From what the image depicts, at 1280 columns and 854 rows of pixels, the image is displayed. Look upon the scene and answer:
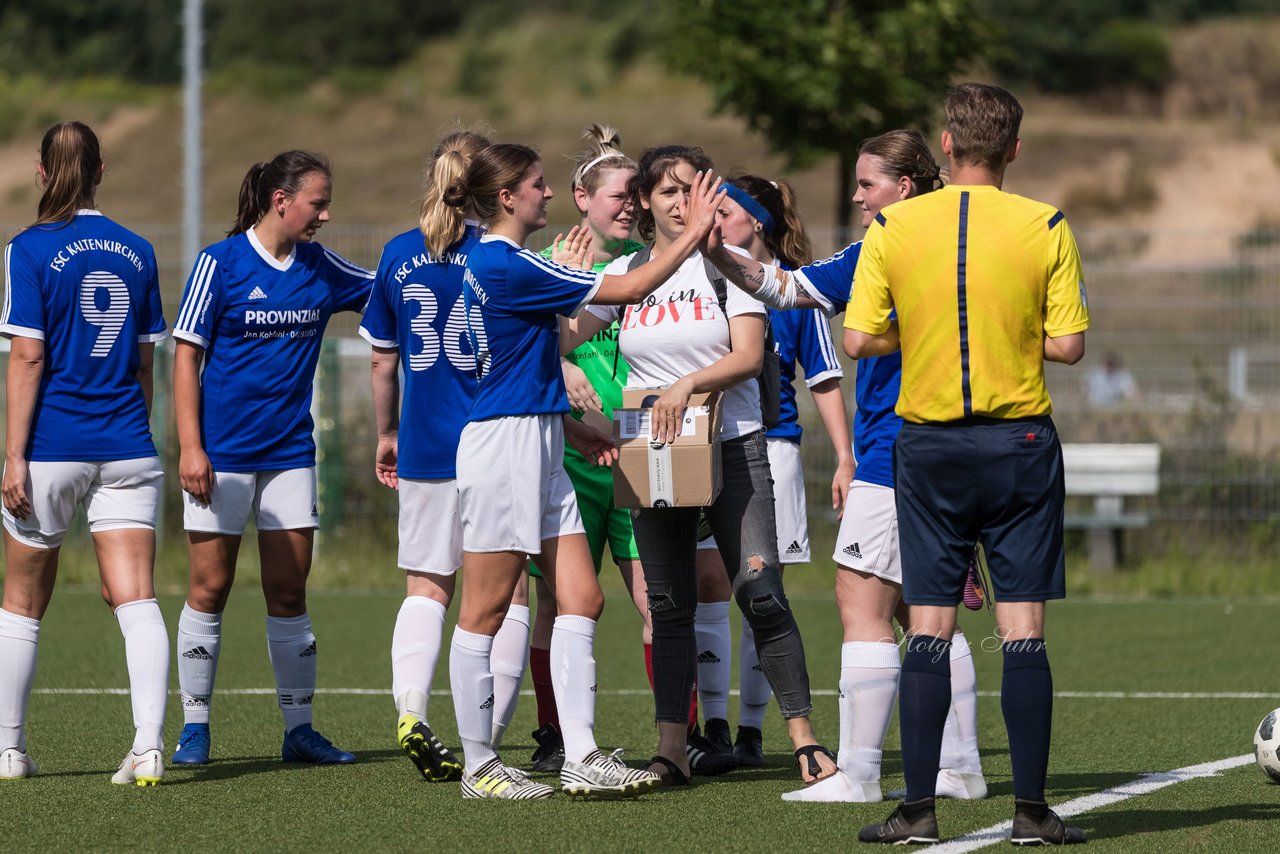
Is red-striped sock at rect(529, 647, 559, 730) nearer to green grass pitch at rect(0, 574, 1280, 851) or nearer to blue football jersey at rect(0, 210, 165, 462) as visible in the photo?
green grass pitch at rect(0, 574, 1280, 851)

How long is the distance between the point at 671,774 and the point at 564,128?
4479cm

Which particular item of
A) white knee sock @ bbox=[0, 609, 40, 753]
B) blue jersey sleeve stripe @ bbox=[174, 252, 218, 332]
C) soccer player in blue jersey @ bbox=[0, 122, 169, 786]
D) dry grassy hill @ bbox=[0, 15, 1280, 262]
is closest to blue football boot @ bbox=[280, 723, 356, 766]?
soccer player in blue jersey @ bbox=[0, 122, 169, 786]

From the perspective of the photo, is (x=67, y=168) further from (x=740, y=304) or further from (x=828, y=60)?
(x=828, y=60)

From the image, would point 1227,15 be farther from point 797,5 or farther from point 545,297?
point 545,297

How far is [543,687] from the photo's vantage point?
22.0 ft

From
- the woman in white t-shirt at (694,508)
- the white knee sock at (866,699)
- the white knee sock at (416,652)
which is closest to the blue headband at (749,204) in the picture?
the woman in white t-shirt at (694,508)

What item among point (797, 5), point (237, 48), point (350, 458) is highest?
point (237, 48)

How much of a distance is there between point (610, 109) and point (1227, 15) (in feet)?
77.2

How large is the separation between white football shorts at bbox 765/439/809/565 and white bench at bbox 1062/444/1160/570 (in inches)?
283

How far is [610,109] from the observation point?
169 feet

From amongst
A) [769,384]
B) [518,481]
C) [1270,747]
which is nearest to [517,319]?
[518,481]

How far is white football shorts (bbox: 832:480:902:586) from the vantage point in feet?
18.1

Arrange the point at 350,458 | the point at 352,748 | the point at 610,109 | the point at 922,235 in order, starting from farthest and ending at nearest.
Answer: the point at 610,109 → the point at 350,458 → the point at 352,748 → the point at 922,235

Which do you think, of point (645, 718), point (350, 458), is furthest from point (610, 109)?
point (645, 718)
